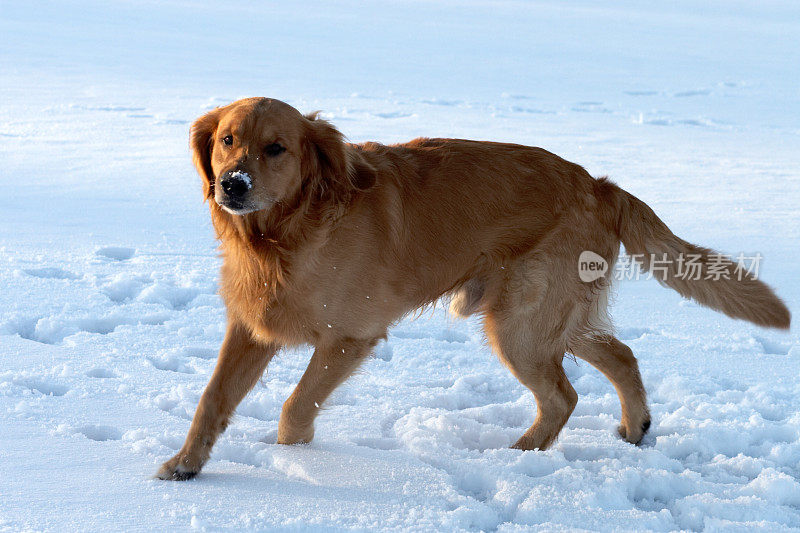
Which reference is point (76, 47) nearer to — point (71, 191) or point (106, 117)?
point (106, 117)

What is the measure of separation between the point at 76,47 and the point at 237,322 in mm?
15082

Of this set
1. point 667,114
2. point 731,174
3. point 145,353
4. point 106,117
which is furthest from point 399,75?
point 145,353

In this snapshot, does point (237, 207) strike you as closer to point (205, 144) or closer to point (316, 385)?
point (205, 144)

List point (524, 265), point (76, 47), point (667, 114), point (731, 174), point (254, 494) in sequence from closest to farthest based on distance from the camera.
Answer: point (254, 494) → point (524, 265) → point (731, 174) → point (667, 114) → point (76, 47)

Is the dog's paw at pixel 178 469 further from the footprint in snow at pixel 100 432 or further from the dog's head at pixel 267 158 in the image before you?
the dog's head at pixel 267 158

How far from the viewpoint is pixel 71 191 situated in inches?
257

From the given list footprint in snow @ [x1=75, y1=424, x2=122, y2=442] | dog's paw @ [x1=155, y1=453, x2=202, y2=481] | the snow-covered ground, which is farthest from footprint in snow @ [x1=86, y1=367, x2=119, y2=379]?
dog's paw @ [x1=155, y1=453, x2=202, y2=481]

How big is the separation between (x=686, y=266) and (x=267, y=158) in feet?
5.88

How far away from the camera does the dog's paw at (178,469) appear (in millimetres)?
2713

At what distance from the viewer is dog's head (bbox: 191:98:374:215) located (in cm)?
282

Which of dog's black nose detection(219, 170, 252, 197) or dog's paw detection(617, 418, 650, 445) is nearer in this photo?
dog's black nose detection(219, 170, 252, 197)

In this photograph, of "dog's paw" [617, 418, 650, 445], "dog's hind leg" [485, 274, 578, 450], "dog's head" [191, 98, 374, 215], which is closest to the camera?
"dog's head" [191, 98, 374, 215]

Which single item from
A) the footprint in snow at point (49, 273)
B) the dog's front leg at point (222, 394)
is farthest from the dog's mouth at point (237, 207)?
the footprint in snow at point (49, 273)

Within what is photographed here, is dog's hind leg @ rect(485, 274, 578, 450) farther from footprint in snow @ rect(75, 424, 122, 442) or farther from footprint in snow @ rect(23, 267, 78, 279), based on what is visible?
footprint in snow @ rect(23, 267, 78, 279)
